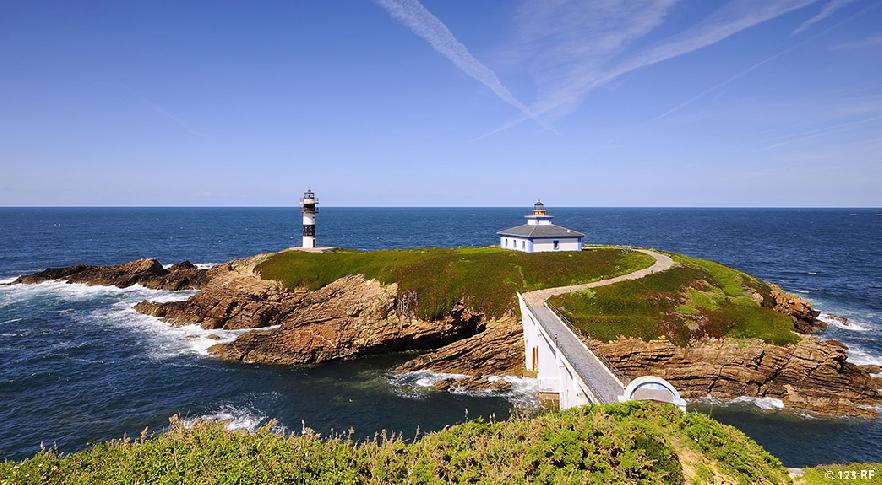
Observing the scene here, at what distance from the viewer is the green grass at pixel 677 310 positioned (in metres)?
39.1

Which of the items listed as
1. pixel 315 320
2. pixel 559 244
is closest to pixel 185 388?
pixel 315 320

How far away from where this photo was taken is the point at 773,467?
46.7 feet

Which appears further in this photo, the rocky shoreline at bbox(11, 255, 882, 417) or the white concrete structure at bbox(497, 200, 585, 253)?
the white concrete structure at bbox(497, 200, 585, 253)

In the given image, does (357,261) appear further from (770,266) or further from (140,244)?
(140,244)

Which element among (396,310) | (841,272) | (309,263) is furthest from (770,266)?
(309,263)

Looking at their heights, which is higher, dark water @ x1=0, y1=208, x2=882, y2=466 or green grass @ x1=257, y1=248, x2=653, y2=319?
green grass @ x1=257, y1=248, x2=653, y2=319

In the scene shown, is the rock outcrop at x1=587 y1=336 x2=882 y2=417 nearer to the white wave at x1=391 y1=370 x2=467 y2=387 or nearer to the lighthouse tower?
the white wave at x1=391 y1=370 x2=467 y2=387

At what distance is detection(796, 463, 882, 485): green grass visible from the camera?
14.7 meters

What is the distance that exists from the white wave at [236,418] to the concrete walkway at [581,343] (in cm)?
2265

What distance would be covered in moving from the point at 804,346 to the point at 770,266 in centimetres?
6576

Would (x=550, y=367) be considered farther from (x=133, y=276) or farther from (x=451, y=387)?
(x=133, y=276)

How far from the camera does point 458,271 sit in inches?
2079

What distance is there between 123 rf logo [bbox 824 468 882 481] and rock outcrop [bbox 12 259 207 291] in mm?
73302

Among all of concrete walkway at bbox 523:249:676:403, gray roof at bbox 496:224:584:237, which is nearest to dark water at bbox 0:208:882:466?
concrete walkway at bbox 523:249:676:403
